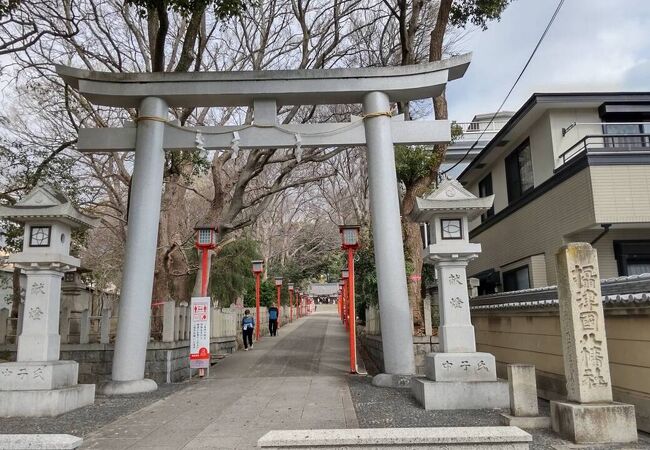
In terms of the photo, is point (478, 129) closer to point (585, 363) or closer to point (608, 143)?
point (608, 143)

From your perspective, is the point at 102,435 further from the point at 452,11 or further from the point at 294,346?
the point at 294,346

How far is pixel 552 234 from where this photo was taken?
1326 cm

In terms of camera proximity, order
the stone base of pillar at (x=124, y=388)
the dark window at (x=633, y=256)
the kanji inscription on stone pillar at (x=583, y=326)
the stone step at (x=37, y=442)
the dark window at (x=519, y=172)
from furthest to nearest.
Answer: the dark window at (x=519, y=172), the dark window at (x=633, y=256), the stone base of pillar at (x=124, y=388), the kanji inscription on stone pillar at (x=583, y=326), the stone step at (x=37, y=442)

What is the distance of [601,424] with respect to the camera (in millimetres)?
5254

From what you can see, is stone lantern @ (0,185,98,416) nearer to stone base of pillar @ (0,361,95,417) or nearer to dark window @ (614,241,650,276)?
stone base of pillar @ (0,361,95,417)

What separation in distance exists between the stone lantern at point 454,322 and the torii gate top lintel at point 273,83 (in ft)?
9.86

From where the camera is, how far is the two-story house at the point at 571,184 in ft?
37.3

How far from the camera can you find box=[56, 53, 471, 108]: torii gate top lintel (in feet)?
33.2

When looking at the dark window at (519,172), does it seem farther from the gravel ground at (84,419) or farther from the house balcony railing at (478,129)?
the gravel ground at (84,419)

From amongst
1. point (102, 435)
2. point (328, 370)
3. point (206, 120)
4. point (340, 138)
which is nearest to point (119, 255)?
point (206, 120)

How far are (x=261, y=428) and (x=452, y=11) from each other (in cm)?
1172

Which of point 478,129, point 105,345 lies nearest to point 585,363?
point 105,345

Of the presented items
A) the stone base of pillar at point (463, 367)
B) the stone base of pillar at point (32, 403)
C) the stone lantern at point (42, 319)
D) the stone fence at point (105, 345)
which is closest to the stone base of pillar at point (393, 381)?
the stone base of pillar at point (463, 367)

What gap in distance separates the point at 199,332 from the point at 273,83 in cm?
581
